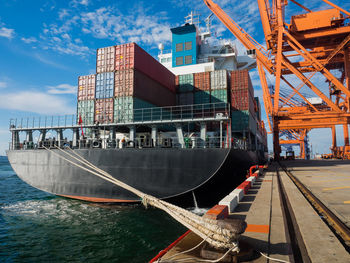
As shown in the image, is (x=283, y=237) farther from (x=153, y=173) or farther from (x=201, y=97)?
(x=201, y=97)

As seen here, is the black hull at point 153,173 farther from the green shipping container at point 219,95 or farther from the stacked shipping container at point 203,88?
the stacked shipping container at point 203,88

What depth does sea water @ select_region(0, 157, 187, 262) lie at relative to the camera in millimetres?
7434

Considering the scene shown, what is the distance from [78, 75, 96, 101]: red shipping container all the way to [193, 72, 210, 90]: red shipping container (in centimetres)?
1018

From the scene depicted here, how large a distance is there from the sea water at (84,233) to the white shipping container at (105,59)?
11.3m

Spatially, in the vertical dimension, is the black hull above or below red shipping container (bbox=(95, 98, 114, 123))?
below

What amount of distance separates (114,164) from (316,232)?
11566 millimetres

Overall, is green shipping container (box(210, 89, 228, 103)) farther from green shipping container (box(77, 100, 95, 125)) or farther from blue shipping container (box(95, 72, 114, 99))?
green shipping container (box(77, 100, 95, 125))

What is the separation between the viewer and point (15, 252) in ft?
25.5

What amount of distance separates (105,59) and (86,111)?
16.1 feet

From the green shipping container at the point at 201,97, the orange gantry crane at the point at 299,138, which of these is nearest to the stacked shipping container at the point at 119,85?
the green shipping container at the point at 201,97

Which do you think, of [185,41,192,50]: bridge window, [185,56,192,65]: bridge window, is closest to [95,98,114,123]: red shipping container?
[185,56,192,65]: bridge window

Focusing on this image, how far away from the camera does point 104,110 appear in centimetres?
1802

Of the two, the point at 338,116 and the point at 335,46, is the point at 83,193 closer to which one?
the point at 338,116

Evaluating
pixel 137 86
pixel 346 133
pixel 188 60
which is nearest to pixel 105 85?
pixel 137 86
